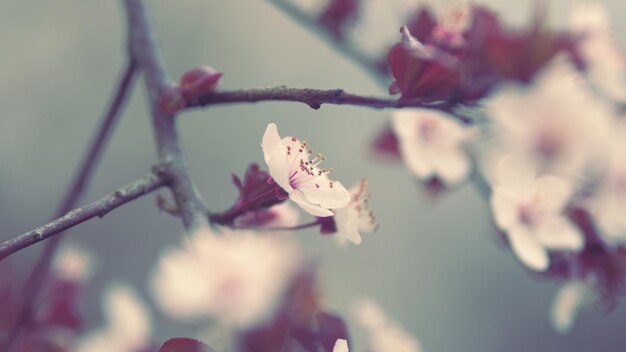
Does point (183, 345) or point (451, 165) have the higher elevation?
point (183, 345)

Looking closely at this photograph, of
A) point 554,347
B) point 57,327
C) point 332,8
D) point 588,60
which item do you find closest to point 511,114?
point 588,60

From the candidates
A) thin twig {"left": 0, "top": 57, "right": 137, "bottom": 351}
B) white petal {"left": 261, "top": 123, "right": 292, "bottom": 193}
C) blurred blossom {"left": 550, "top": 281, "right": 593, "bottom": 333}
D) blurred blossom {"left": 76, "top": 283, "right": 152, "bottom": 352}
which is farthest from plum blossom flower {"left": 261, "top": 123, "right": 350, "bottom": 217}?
blurred blossom {"left": 550, "top": 281, "right": 593, "bottom": 333}

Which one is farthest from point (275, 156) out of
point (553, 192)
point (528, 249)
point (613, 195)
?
point (613, 195)

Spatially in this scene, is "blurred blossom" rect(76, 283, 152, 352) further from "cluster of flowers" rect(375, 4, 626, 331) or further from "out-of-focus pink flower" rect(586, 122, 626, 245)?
"out-of-focus pink flower" rect(586, 122, 626, 245)

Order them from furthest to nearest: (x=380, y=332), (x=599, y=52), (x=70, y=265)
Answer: (x=70, y=265) → (x=599, y=52) → (x=380, y=332)

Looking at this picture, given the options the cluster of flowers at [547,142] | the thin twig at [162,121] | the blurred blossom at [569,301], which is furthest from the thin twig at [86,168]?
the blurred blossom at [569,301]

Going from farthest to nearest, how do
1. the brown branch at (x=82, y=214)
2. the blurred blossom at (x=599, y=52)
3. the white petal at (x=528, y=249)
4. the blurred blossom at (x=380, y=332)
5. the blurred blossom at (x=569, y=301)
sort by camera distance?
the blurred blossom at (x=599, y=52), the blurred blossom at (x=569, y=301), the white petal at (x=528, y=249), the blurred blossom at (x=380, y=332), the brown branch at (x=82, y=214)

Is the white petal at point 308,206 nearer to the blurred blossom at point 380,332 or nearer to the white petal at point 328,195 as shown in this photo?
the white petal at point 328,195

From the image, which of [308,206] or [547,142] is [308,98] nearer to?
[308,206]
